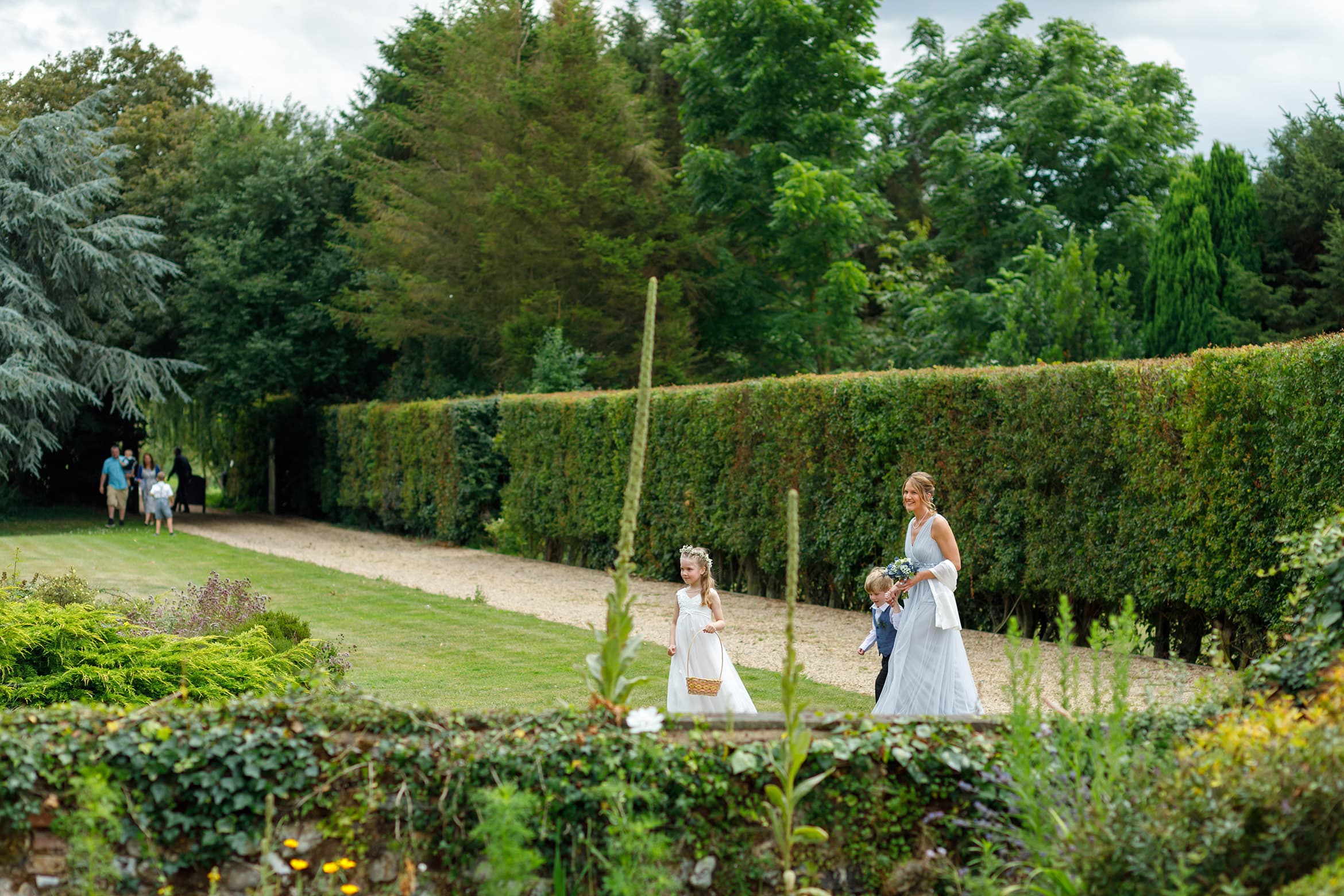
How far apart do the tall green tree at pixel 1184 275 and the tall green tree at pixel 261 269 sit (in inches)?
785

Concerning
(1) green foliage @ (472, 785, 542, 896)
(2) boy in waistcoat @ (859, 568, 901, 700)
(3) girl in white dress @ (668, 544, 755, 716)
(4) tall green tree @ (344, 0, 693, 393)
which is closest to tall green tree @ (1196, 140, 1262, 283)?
(4) tall green tree @ (344, 0, 693, 393)

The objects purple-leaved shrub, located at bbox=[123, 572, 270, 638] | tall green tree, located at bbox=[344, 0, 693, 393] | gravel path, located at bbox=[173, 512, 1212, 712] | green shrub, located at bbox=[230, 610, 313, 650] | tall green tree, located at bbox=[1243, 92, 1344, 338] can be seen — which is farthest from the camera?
tall green tree, located at bbox=[344, 0, 693, 393]

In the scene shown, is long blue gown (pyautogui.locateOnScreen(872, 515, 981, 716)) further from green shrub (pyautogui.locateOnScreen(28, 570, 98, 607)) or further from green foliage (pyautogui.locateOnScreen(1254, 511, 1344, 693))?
green shrub (pyautogui.locateOnScreen(28, 570, 98, 607))

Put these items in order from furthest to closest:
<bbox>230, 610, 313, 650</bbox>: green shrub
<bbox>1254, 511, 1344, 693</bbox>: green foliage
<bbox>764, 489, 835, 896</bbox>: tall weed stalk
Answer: <bbox>230, 610, 313, 650</bbox>: green shrub → <bbox>1254, 511, 1344, 693</bbox>: green foliage → <bbox>764, 489, 835, 896</bbox>: tall weed stalk

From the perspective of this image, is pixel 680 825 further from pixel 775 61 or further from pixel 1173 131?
pixel 1173 131

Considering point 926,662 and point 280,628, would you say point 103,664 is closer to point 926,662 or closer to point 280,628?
point 280,628

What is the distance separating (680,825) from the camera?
371cm

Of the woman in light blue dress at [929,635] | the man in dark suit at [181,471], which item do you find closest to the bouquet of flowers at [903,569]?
the woman in light blue dress at [929,635]

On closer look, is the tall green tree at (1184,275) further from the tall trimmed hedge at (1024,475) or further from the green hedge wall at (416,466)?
the green hedge wall at (416,466)

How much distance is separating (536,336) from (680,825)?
2306 centimetres

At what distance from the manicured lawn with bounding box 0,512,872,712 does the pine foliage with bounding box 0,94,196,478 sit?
6202mm

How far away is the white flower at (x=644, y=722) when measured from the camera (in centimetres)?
385

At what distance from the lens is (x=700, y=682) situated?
675 centimetres

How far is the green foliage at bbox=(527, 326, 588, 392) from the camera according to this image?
23828mm
